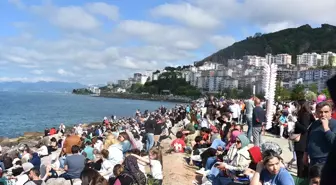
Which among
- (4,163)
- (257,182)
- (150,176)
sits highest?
(257,182)

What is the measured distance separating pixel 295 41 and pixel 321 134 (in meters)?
177

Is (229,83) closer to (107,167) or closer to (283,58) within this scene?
(283,58)

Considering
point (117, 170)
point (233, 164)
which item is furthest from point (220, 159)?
point (117, 170)

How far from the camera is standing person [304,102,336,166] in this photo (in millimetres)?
4172

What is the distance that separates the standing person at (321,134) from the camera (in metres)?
4.17

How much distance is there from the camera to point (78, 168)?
7.62 meters

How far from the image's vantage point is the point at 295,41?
170 m

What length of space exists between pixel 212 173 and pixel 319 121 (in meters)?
3.02

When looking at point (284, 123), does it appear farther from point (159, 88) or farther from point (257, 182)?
point (159, 88)

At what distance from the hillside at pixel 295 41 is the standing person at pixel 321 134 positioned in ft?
536

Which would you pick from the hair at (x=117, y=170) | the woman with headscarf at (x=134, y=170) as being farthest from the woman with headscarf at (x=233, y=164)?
the hair at (x=117, y=170)

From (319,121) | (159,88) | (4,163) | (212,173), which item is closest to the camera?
(319,121)

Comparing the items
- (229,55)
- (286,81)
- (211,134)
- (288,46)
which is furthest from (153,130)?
(229,55)

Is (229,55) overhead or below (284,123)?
overhead
